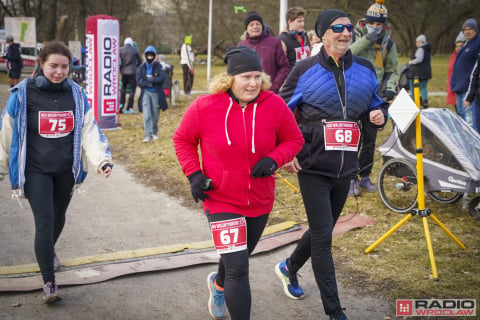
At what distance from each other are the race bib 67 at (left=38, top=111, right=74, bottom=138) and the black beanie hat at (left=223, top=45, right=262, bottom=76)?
5.40 ft

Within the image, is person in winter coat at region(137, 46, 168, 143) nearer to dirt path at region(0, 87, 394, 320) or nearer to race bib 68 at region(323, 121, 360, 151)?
dirt path at region(0, 87, 394, 320)

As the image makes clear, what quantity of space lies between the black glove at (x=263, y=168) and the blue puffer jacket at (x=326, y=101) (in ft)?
2.01

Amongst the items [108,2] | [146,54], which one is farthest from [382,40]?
[108,2]

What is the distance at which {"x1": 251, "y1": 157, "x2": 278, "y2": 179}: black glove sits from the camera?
3518 mm

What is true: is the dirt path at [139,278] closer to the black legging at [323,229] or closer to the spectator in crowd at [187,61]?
the black legging at [323,229]

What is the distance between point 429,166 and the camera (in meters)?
6.77

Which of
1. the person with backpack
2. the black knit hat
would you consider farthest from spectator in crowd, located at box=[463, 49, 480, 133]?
the black knit hat

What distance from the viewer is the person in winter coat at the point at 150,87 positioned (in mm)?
12188

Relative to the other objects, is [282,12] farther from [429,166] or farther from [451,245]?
[451,245]

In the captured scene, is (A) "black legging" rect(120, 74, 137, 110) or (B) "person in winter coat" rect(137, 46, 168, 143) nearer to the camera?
(B) "person in winter coat" rect(137, 46, 168, 143)

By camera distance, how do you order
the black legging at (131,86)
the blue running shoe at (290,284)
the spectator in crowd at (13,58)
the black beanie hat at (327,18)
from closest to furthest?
1. the black beanie hat at (327,18)
2. the blue running shoe at (290,284)
3. the black legging at (131,86)
4. the spectator in crowd at (13,58)

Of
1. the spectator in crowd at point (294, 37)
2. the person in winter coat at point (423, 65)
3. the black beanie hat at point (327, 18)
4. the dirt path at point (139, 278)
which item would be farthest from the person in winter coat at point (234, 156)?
the person in winter coat at point (423, 65)

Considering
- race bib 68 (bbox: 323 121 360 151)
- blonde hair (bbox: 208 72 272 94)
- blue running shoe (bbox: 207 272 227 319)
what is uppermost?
blonde hair (bbox: 208 72 272 94)

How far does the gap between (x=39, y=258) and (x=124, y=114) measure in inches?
501
